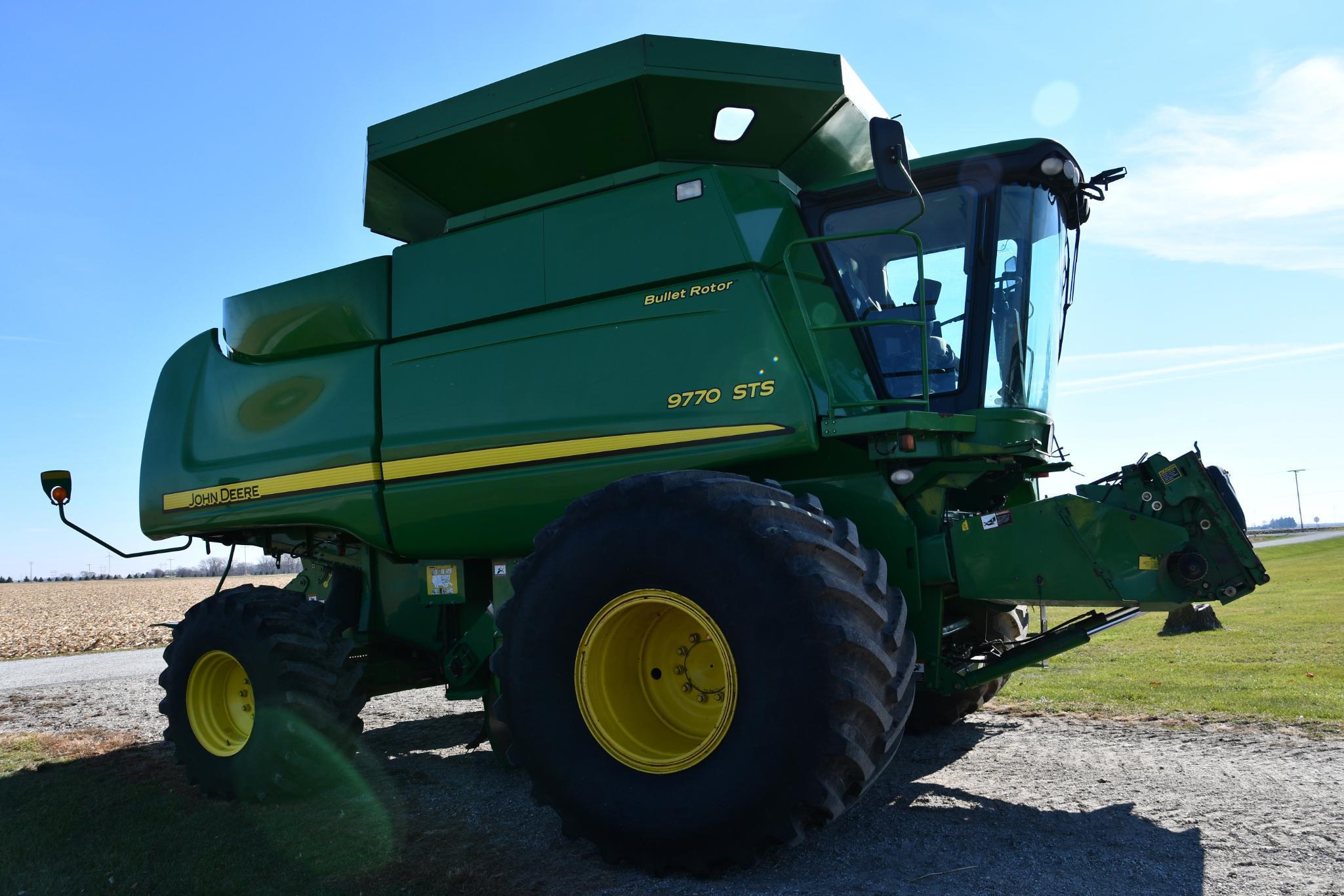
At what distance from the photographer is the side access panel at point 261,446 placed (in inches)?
242

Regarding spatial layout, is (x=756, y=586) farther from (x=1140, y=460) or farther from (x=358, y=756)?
(x=358, y=756)

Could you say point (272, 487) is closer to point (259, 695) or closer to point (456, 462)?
point (259, 695)

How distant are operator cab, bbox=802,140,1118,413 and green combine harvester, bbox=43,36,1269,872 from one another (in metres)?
0.02

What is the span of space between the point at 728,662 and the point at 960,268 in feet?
8.16

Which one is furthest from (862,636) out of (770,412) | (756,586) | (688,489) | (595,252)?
(595,252)

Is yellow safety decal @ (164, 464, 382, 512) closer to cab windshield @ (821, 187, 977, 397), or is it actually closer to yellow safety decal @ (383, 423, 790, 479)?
yellow safety decal @ (383, 423, 790, 479)

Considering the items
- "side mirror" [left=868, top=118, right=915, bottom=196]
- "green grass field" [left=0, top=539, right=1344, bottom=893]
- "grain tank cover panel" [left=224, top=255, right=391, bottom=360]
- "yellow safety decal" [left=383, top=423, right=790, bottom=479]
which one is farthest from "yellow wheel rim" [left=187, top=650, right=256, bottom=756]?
"side mirror" [left=868, top=118, right=915, bottom=196]

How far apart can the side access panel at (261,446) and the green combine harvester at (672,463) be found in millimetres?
33

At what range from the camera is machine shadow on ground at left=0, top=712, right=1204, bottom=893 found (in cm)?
388

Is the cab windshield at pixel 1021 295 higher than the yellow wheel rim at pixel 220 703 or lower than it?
higher

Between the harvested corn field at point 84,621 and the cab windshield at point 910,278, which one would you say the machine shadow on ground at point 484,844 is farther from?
the cab windshield at point 910,278

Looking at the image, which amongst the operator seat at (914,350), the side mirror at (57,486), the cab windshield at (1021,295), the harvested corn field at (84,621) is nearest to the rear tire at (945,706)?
the cab windshield at (1021,295)

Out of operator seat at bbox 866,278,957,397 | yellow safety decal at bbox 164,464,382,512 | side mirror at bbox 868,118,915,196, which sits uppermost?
side mirror at bbox 868,118,915,196

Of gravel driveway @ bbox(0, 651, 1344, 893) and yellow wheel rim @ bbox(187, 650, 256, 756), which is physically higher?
yellow wheel rim @ bbox(187, 650, 256, 756)
